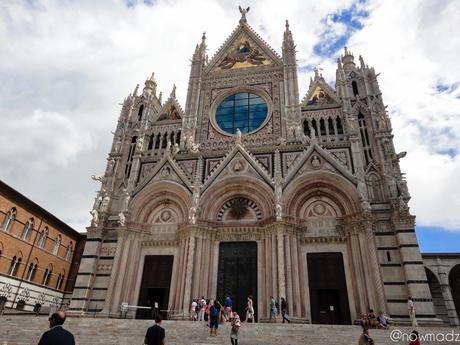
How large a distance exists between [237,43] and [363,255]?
63.4ft

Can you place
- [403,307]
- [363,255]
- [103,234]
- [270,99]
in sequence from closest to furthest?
[403,307]
[363,255]
[103,234]
[270,99]

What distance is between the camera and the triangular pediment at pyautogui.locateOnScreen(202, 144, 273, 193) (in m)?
19.0

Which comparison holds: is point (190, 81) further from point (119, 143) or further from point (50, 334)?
point (50, 334)

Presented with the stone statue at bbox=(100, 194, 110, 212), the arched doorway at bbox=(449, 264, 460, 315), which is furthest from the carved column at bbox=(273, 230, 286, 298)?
the arched doorway at bbox=(449, 264, 460, 315)

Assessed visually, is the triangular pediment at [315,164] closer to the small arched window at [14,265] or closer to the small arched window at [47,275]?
the small arched window at [14,265]

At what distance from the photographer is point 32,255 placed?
2370 centimetres

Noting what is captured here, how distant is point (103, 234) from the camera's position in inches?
765

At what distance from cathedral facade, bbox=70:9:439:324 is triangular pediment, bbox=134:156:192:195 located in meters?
0.09

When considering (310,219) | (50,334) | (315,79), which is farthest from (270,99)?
(50,334)

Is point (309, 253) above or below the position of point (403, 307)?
above

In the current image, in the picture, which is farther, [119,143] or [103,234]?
[119,143]

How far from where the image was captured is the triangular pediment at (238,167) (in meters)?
19.0

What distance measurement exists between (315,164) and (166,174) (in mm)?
9229

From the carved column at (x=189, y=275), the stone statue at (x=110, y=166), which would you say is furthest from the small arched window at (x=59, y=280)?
the carved column at (x=189, y=275)
